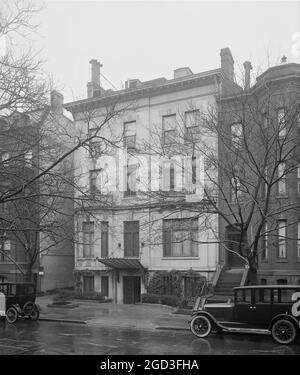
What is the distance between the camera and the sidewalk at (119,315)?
19.3 meters

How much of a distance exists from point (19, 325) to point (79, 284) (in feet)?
41.2

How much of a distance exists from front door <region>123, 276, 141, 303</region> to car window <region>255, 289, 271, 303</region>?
51.4 feet

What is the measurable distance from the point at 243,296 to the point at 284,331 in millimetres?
1826

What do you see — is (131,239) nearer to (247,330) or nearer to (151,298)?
(151,298)

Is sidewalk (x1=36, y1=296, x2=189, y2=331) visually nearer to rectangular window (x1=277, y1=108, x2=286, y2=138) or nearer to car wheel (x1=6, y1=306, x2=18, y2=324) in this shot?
car wheel (x1=6, y1=306, x2=18, y2=324)

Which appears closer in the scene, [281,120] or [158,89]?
[281,120]

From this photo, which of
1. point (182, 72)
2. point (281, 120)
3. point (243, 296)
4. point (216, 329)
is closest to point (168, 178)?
point (182, 72)

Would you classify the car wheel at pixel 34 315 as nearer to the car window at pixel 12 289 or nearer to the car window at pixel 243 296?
the car window at pixel 12 289

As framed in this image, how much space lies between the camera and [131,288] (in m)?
30.0

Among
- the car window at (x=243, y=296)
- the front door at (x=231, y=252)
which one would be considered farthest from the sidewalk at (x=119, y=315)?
the front door at (x=231, y=252)

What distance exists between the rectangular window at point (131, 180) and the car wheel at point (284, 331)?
16.6m

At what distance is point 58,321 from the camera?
20.7m
